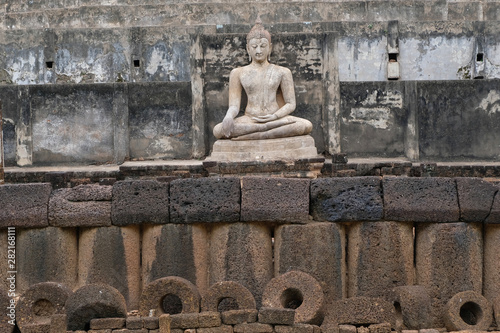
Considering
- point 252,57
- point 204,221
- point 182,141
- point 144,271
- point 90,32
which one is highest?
point 90,32

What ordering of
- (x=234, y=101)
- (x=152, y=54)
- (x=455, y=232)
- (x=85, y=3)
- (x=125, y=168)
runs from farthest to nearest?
(x=85, y=3)
(x=152, y=54)
(x=234, y=101)
(x=125, y=168)
(x=455, y=232)

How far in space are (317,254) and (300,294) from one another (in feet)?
2.21

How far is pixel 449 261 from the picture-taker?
877cm

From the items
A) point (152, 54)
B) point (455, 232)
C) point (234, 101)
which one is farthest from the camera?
point (152, 54)

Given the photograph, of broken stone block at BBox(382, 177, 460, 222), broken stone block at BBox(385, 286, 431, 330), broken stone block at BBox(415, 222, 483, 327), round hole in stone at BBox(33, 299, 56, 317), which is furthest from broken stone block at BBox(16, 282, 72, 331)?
broken stone block at BBox(415, 222, 483, 327)

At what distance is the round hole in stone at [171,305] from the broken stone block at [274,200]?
43.4 inches

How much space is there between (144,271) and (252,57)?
17.5 feet

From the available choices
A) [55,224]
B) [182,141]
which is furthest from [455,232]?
[182,141]

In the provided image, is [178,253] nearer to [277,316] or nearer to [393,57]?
[277,316]

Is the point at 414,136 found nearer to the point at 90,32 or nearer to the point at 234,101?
the point at 234,101

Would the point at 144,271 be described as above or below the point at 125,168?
below

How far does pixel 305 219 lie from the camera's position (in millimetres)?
8891

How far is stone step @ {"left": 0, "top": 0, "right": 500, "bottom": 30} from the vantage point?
18.4 m

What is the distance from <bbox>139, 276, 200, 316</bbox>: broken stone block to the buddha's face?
5800 mm
